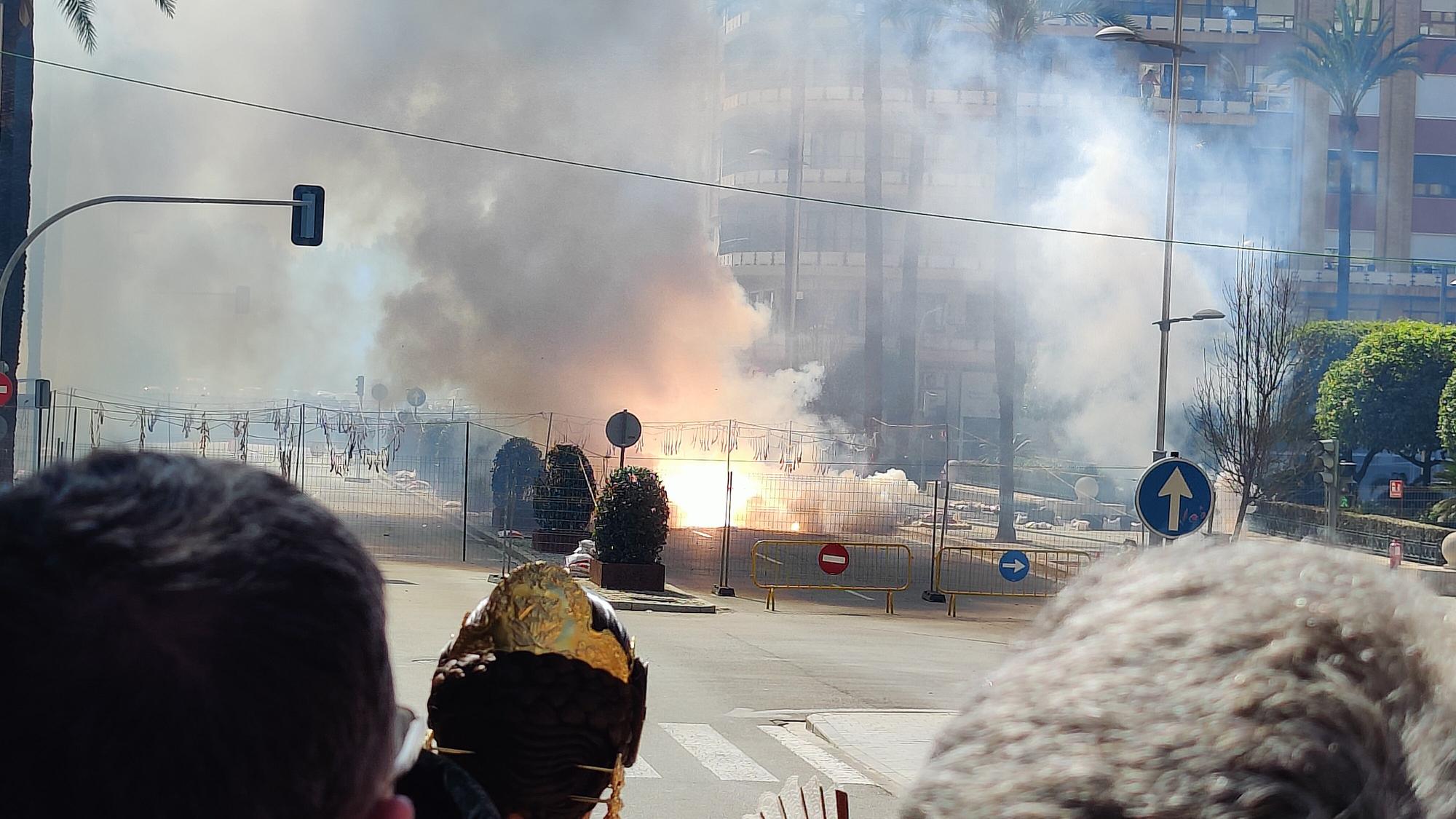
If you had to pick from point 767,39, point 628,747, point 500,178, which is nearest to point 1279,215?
point 767,39

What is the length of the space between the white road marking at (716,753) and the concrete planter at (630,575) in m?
8.18

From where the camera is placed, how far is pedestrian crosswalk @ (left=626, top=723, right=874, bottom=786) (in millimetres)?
7852

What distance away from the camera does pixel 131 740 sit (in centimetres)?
64

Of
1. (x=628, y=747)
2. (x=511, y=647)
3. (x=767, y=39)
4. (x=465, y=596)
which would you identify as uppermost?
(x=767, y=39)

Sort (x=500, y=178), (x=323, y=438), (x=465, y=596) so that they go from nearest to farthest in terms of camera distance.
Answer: (x=465, y=596)
(x=323, y=438)
(x=500, y=178)

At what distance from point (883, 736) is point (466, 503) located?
1420 cm

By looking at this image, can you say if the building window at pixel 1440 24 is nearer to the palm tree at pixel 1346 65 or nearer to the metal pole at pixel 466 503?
the palm tree at pixel 1346 65

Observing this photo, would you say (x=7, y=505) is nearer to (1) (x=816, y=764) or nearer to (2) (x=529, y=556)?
(1) (x=816, y=764)

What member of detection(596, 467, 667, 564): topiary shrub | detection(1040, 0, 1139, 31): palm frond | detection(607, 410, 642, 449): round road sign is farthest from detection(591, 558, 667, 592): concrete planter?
detection(1040, 0, 1139, 31): palm frond

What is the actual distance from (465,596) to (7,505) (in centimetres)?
1598

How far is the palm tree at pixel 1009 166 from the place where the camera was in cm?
3102

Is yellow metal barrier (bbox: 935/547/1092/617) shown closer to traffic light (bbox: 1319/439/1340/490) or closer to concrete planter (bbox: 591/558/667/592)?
traffic light (bbox: 1319/439/1340/490)

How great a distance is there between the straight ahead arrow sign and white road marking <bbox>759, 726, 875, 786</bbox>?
4579 millimetres

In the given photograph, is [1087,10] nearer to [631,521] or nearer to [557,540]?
[557,540]
